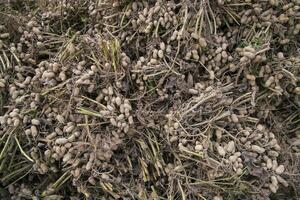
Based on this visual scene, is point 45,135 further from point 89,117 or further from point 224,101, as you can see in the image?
point 224,101

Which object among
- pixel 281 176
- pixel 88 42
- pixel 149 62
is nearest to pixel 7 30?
pixel 88 42

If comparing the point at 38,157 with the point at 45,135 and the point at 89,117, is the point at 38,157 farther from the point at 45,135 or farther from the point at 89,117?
the point at 89,117

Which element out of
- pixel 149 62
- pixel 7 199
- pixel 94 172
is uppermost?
pixel 149 62

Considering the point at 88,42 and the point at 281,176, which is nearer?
the point at 281,176

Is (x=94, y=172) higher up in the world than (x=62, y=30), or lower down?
lower down

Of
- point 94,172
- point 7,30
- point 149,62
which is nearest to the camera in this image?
point 94,172

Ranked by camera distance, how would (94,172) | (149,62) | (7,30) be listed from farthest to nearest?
(7,30), (149,62), (94,172)
